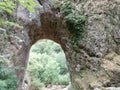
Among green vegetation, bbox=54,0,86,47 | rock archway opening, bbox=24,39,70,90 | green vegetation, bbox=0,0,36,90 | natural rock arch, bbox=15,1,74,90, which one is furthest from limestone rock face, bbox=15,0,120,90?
rock archway opening, bbox=24,39,70,90

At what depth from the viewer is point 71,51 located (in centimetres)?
601

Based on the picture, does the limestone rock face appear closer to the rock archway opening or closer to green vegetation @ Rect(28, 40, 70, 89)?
the rock archway opening

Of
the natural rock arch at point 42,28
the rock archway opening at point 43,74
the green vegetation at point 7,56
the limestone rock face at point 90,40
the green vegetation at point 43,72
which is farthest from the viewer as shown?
the green vegetation at point 43,72

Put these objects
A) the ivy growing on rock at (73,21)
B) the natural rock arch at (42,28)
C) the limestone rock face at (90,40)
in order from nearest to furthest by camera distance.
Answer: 1. the limestone rock face at (90,40)
2. the ivy growing on rock at (73,21)
3. the natural rock arch at (42,28)

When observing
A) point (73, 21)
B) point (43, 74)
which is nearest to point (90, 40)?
point (73, 21)

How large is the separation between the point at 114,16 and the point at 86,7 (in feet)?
3.16

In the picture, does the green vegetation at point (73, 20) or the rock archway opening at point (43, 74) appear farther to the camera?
the rock archway opening at point (43, 74)

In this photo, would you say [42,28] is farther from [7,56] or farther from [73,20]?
[7,56]

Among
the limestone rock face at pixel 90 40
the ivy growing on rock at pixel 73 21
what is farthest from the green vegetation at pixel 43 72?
the ivy growing on rock at pixel 73 21

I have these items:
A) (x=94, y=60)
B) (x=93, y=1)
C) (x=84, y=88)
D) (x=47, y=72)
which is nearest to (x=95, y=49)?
(x=94, y=60)

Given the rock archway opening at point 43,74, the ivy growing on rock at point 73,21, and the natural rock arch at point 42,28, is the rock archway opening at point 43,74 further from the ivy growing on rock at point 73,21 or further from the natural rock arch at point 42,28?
the ivy growing on rock at point 73,21

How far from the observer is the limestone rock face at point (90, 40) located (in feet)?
16.8

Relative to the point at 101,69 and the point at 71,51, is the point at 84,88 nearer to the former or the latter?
the point at 101,69

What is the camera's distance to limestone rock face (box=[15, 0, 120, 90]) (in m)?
5.11
